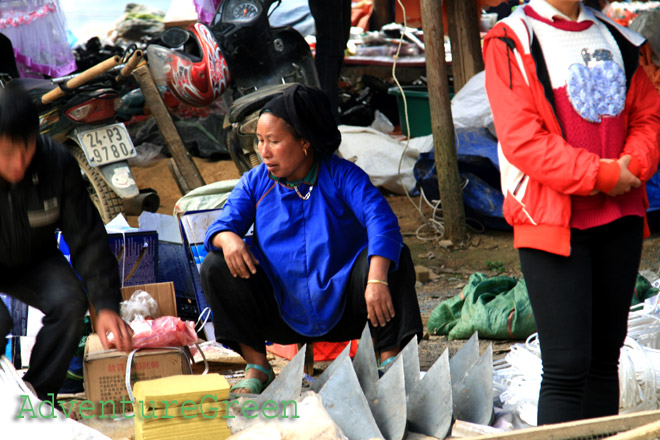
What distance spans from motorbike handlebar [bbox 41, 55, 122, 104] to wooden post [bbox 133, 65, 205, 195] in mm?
591

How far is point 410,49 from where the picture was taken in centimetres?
948

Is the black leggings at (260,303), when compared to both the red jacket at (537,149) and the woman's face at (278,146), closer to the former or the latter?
the woman's face at (278,146)

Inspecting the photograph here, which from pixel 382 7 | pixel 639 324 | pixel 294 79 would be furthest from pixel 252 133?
pixel 382 7

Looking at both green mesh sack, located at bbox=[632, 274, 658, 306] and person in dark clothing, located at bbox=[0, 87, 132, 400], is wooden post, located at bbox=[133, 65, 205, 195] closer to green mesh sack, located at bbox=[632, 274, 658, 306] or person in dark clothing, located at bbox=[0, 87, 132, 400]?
person in dark clothing, located at bbox=[0, 87, 132, 400]

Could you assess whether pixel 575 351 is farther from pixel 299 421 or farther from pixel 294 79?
pixel 294 79

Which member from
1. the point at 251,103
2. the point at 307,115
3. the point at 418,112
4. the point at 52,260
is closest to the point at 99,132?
the point at 251,103

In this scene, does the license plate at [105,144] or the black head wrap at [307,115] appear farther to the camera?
the license plate at [105,144]

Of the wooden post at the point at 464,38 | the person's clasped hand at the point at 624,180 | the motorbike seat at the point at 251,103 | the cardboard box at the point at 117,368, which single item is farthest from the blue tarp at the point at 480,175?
the person's clasped hand at the point at 624,180

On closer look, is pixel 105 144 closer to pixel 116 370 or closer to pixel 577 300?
pixel 116 370

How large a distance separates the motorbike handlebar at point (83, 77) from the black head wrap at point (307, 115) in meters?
1.61

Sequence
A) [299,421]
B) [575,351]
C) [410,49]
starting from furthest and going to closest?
[410,49], [299,421], [575,351]

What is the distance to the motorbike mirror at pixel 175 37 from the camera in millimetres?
4945

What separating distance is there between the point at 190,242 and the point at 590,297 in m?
2.08

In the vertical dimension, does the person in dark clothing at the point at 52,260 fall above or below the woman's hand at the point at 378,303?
above
